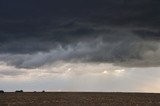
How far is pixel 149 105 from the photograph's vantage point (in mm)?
82750

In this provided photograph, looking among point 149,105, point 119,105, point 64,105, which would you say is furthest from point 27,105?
point 149,105

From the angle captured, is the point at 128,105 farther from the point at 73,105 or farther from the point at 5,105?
the point at 5,105

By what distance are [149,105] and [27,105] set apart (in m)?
24.0

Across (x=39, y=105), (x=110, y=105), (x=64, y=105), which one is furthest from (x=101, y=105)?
(x=39, y=105)

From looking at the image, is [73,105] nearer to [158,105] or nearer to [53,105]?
[53,105]

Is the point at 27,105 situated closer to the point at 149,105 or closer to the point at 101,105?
the point at 101,105

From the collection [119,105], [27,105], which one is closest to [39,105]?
[27,105]

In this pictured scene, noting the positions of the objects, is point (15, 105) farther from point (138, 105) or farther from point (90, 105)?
point (138, 105)

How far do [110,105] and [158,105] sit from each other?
386 inches

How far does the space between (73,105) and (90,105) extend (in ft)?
11.7

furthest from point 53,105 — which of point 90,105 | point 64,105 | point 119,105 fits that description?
point 119,105

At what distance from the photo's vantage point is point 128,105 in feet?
267

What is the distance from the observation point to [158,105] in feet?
271

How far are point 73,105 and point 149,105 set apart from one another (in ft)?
50.1
